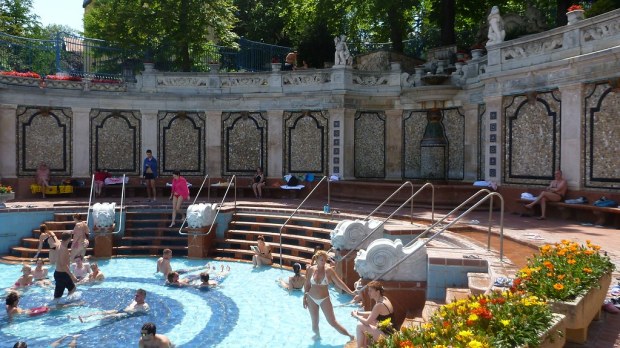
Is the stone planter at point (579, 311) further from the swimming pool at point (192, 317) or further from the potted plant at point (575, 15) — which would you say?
the potted plant at point (575, 15)

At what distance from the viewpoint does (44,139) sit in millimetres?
20109

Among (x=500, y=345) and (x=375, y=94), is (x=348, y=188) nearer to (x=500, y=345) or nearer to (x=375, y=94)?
(x=375, y=94)

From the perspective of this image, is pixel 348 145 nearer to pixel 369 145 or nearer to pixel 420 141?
pixel 369 145

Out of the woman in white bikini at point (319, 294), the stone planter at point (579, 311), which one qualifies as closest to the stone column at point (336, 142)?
the woman in white bikini at point (319, 294)

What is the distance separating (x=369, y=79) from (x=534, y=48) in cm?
693

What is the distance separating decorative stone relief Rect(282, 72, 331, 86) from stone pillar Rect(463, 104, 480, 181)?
5.04 meters

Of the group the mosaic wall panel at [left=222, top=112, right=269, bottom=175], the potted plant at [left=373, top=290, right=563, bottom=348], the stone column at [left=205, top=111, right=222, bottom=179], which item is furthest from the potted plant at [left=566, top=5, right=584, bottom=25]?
the stone column at [left=205, top=111, right=222, bottom=179]

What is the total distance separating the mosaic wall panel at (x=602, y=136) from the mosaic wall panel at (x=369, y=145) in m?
8.24

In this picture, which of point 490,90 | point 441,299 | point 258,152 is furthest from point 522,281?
point 258,152

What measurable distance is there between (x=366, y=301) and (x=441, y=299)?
116 centimetres

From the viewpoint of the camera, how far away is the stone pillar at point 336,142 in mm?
20000

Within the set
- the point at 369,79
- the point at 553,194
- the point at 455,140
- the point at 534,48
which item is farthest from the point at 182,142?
the point at 553,194

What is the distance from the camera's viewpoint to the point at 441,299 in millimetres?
8078

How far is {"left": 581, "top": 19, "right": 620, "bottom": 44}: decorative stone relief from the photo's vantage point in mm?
11850
